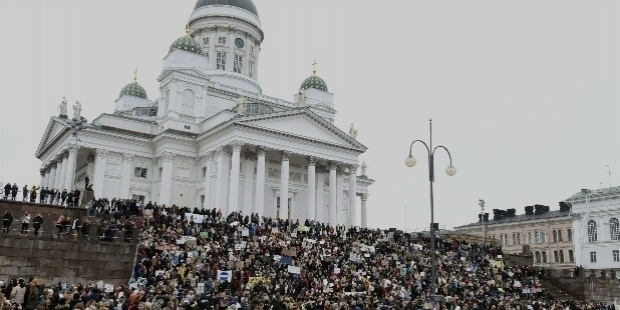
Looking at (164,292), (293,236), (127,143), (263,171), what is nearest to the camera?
(164,292)

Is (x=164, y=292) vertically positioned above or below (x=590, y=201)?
below

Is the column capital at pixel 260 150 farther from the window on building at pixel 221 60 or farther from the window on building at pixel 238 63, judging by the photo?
the window on building at pixel 238 63

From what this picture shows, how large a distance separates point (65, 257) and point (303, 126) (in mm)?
27581

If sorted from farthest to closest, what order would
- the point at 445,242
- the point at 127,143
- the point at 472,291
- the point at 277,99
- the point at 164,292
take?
the point at 277,99
the point at 127,143
the point at 445,242
the point at 472,291
the point at 164,292

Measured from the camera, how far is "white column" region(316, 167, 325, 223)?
176ft

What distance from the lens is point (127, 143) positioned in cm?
5109

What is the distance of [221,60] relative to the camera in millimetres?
62000

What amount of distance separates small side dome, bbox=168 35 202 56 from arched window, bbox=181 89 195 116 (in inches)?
152

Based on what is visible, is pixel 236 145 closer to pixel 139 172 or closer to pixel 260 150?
pixel 260 150

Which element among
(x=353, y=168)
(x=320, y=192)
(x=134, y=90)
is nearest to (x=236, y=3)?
(x=134, y=90)

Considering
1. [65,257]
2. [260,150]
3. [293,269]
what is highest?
[260,150]

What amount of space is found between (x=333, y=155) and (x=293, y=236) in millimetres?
17438

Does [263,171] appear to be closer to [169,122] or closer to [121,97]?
[169,122]

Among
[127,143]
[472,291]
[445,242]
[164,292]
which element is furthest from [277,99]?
[164,292]
